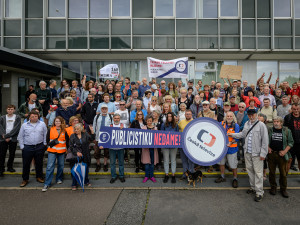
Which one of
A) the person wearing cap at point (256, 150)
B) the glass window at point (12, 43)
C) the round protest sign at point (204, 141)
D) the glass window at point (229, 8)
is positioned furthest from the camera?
the glass window at point (229, 8)

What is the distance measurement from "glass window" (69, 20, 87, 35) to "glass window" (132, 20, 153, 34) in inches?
135

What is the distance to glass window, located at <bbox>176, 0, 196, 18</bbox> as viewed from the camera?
1364 cm

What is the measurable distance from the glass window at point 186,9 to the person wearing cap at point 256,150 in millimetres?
11026

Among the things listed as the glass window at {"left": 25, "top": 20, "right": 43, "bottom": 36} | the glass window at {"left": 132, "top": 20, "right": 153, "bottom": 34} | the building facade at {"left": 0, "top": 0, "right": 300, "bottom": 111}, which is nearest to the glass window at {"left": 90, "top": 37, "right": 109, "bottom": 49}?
the building facade at {"left": 0, "top": 0, "right": 300, "bottom": 111}

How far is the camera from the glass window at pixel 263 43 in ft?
43.6

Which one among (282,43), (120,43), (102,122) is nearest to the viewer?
(102,122)

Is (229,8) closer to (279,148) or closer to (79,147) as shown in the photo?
(279,148)

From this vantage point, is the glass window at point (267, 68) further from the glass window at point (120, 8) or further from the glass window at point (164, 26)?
the glass window at point (120, 8)

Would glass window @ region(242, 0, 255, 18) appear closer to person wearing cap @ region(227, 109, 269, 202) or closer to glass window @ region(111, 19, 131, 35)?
glass window @ region(111, 19, 131, 35)

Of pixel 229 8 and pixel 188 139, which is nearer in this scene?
pixel 188 139

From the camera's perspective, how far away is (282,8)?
13516 millimetres

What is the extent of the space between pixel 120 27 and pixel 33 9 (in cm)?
628

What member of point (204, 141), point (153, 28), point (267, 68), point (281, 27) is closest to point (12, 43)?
point (153, 28)

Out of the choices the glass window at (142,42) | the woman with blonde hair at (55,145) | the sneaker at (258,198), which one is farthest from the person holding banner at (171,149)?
the glass window at (142,42)
